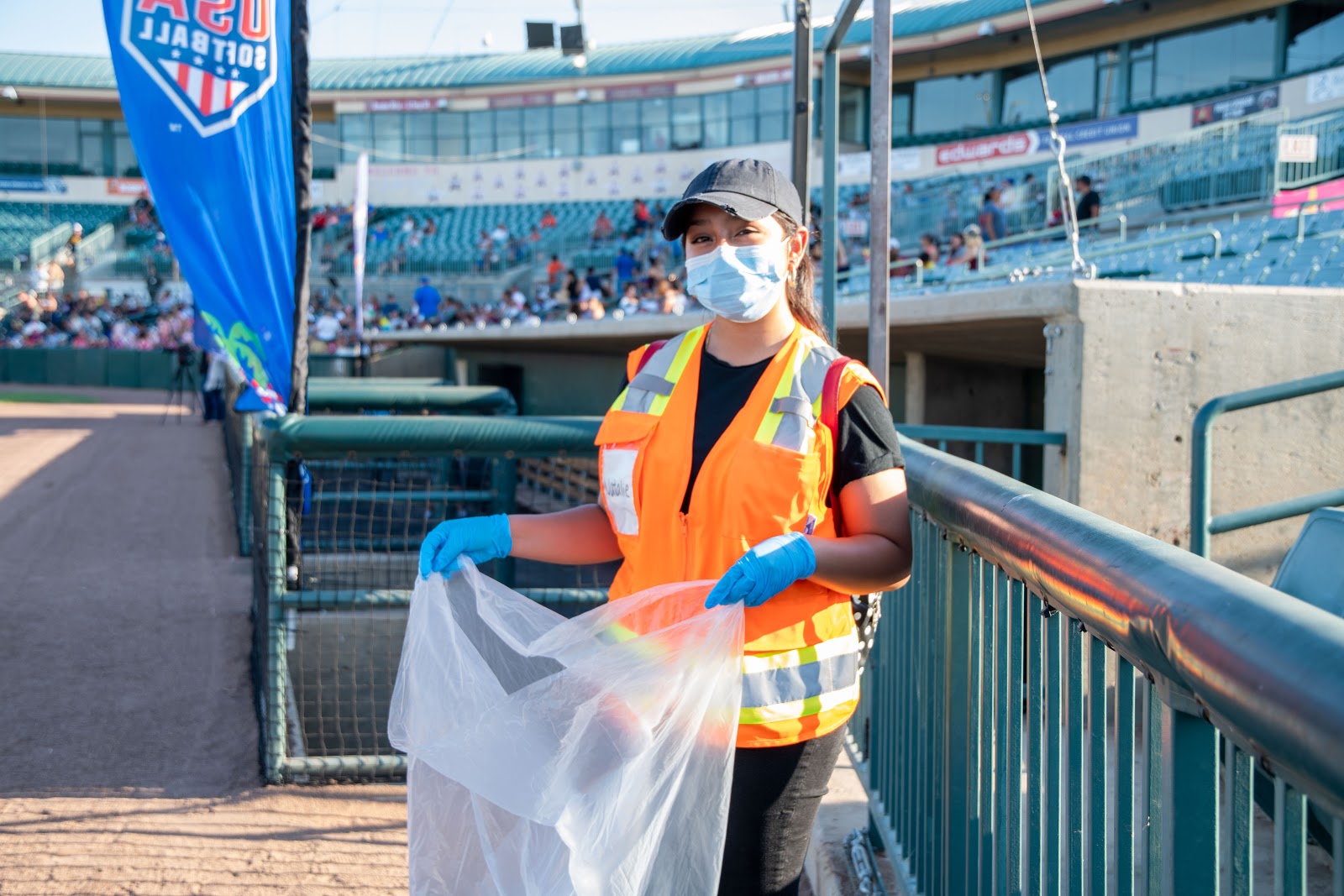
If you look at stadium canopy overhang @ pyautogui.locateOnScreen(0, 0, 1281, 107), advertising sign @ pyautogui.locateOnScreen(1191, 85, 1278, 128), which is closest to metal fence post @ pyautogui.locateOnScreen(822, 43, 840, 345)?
stadium canopy overhang @ pyautogui.locateOnScreen(0, 0, 1281, 107)

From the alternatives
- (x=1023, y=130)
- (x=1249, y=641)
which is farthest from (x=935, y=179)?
(x=1249, y=641)

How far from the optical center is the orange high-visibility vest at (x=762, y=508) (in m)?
2.08

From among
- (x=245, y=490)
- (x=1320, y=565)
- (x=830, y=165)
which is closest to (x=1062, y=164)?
(x=830, y=165)

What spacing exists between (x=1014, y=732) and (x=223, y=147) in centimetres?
472

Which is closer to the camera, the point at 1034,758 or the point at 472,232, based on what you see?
the point at 1034,758

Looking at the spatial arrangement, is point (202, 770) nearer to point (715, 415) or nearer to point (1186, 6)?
point (715, 415)

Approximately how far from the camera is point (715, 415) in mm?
2188

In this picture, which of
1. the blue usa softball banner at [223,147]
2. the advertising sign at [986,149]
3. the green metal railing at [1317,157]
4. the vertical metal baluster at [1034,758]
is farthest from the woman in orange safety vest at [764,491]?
the advertising sign at [986,149]

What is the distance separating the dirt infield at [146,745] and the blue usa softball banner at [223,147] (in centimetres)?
143

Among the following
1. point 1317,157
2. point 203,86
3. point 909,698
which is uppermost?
point 1317,157

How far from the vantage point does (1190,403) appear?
18.9 feet

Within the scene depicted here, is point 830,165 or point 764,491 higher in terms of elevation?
point 830,165

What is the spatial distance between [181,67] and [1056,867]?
199 inches

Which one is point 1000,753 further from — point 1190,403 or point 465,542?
point 1190,403
